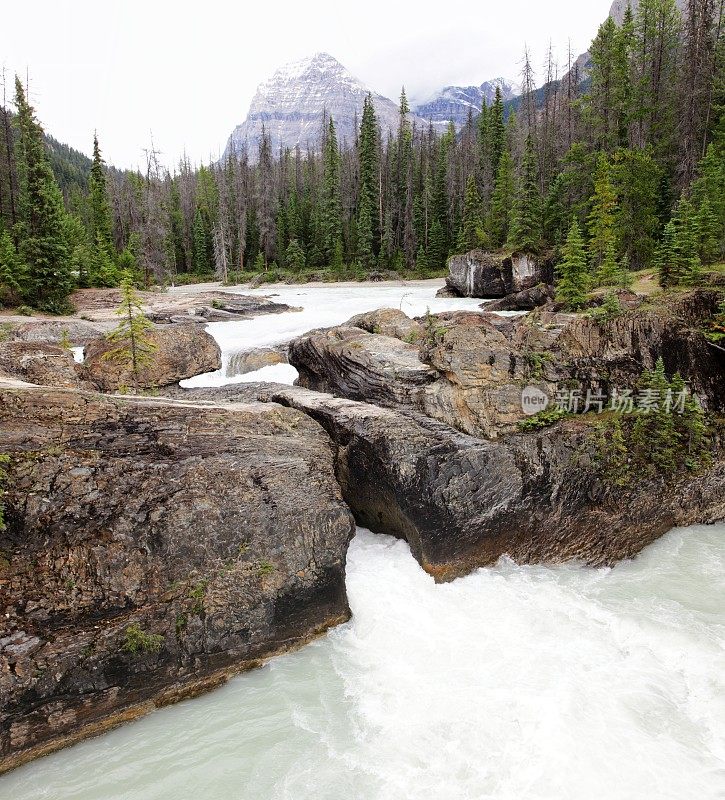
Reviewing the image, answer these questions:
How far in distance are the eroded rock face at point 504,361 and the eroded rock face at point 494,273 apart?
21883 millimetres

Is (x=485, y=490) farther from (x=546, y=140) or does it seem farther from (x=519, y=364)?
(x=546, y=140)

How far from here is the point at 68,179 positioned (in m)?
106

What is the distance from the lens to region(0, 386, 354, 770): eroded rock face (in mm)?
6340

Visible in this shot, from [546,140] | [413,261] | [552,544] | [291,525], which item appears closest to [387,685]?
[291,525]

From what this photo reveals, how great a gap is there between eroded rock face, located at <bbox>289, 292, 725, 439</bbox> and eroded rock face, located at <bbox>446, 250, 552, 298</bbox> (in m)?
21.9

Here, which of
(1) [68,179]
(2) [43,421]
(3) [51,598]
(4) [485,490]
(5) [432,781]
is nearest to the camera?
(5) [432,781]

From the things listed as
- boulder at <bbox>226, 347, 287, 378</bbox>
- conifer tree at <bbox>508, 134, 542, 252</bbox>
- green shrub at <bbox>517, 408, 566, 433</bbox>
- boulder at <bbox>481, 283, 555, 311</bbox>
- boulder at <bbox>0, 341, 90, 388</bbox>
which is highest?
conifer tree at <bbox>508, 134, 542, 252</bbox>

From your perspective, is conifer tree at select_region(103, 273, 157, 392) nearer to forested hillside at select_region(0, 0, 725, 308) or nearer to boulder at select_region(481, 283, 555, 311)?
forested hillside at select_region(0, 0, 725, 308)

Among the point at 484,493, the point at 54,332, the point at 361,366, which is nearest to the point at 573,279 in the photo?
the point at 361,366

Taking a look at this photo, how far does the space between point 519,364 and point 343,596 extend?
6608 mm

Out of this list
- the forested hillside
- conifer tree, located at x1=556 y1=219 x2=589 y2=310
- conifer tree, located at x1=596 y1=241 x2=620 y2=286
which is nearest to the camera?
conifer tree, located at x1=556 y1=219 x2=589 y2=310

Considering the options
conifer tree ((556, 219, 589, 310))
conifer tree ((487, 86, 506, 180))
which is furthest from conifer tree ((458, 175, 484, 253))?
conifer tree ((556, 219, 589, 310))

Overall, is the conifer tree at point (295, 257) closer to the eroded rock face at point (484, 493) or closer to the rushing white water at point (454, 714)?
the eroded rock face at point (484, 493)

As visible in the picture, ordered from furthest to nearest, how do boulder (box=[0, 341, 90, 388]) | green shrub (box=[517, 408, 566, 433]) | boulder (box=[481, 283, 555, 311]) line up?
boulder (box=[481, 283, 555, 311]), boulder (box=[0, 341, 90, 388]), green shrub (box=[517, 408, 566, 433])
